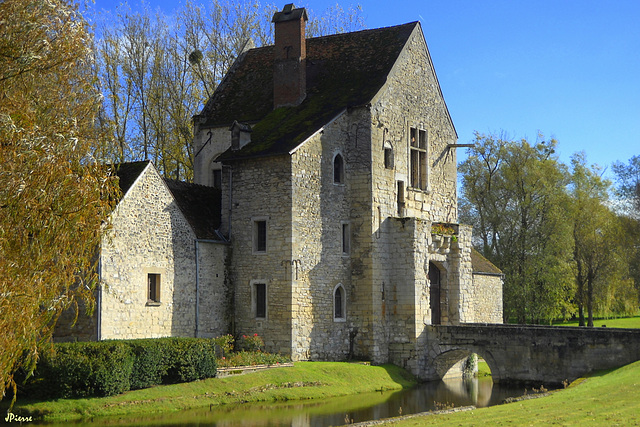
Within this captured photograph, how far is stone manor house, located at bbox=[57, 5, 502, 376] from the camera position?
25641 mm

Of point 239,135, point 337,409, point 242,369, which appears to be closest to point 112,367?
point 242,369

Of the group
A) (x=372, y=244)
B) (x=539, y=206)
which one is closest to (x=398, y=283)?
(x=372, y=244)

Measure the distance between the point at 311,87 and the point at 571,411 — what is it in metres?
19.5

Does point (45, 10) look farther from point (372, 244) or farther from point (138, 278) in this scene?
point (372, 244)

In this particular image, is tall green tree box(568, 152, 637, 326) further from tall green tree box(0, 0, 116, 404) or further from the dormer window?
tall green tree box(0, 0, 116, 404)

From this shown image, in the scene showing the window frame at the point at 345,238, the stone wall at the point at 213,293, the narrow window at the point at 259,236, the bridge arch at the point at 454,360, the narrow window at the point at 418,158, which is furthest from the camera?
the narrow window at the point at 418,158

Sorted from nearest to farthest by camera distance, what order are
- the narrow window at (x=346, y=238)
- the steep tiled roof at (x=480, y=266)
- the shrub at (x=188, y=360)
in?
the shrub at (x=188, y=360)
the narrow window at (x=346, y=238)
the steep tiled roof at (x=480, y=266)

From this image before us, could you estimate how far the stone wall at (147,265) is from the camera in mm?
23719

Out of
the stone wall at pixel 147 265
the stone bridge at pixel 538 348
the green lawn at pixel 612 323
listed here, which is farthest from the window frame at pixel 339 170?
the green lawn at pixel 612 323

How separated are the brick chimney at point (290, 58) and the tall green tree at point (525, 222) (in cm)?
1847

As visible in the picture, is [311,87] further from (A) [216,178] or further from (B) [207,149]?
(A) [216,178]

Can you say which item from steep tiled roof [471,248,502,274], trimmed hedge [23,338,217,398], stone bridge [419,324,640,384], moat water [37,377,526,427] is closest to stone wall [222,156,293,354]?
moat water [37,377,526,427]

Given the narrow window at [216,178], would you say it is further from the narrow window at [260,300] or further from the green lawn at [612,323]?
the green lawn at [612,323]

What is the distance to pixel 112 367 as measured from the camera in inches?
786
